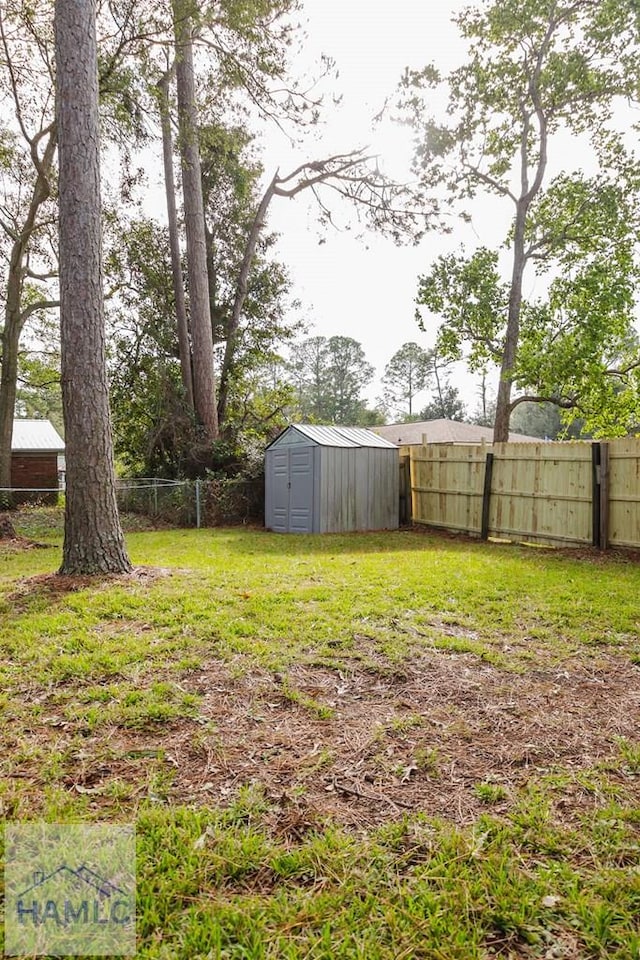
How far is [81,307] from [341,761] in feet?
14.3

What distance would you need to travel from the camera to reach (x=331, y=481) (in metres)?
9.81

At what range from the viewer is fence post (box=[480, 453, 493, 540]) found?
862 centimetres

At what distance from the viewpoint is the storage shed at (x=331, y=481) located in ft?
32.0

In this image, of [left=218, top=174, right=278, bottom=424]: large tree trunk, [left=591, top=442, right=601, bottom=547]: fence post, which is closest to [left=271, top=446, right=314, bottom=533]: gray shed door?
[left=218, top=174, right=278, bottom=424]: large tree trunk

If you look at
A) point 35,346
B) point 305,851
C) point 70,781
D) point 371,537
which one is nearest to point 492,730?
point 305,851

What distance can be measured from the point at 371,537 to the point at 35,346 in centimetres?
1457

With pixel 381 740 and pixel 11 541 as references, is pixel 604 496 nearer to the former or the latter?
pixel 381 740

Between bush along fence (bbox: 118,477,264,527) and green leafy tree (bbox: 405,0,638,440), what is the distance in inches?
229

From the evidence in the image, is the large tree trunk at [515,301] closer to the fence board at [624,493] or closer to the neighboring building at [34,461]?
the fence board at [624,493]

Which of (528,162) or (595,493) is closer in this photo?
(595,493)

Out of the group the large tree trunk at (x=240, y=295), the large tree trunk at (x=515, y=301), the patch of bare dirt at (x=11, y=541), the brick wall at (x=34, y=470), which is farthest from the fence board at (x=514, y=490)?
the brick wall at (x=34, y=470)

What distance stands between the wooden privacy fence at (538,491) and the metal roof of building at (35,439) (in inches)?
566

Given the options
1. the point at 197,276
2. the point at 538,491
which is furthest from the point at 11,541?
the point at 538,491

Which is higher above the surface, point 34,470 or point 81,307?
point 81,307
